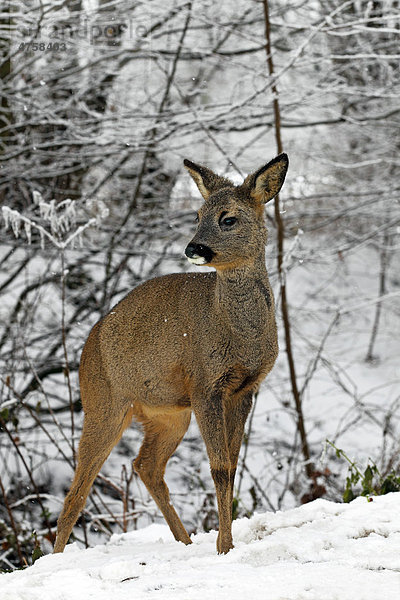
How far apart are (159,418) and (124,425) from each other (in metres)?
0.20

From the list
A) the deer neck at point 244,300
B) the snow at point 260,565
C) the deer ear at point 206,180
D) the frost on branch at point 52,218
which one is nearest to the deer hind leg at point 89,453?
the snow at point 260,565

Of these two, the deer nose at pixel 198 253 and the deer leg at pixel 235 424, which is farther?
the deer leg at pixel 235 424

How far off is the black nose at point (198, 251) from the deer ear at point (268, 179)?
16.1 inches

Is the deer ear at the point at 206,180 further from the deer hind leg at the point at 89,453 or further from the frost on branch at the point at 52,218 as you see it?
the frost on branch at the point at 52,218

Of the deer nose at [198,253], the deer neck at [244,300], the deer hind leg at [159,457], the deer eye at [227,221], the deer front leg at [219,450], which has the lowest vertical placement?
the deer hind leg at [159,457]

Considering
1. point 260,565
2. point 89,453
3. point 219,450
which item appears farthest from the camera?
point 89,453

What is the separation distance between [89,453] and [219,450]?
0.79 m

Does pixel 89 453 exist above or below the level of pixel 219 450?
below

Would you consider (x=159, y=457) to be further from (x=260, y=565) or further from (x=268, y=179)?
(x=268, y=179)

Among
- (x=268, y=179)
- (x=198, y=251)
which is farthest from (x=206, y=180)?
(x=198, y=251)

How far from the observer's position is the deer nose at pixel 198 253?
Answer: 3.08 meters

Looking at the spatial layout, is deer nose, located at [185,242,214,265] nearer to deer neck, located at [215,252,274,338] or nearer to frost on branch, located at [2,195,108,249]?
deer neck, located at [215,252,274,338]

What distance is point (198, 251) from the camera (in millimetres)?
3113

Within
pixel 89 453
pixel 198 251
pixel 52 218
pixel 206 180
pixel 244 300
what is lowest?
pixel 89 453
